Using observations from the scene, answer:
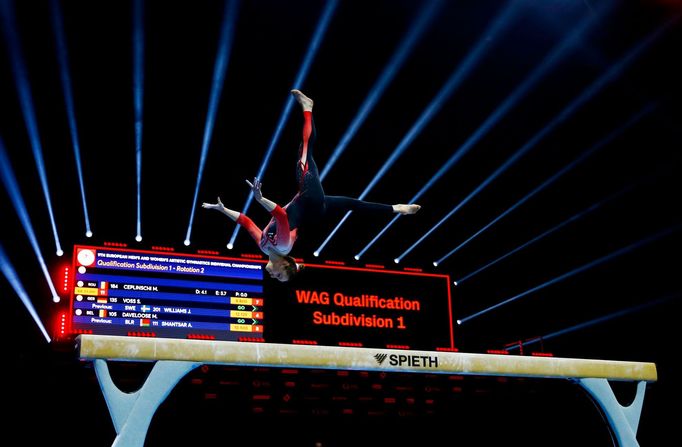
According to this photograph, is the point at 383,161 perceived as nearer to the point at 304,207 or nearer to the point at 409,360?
the point at 304,207

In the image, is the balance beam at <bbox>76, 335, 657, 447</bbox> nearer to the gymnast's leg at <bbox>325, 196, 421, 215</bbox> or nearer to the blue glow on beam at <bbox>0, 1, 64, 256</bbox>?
the gymnast's leg at <bbox>325, 196, 421, 215</bbox>

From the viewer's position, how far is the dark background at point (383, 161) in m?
7.85

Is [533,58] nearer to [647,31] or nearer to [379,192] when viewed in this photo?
[647,31]

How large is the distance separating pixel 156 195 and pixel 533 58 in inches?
223

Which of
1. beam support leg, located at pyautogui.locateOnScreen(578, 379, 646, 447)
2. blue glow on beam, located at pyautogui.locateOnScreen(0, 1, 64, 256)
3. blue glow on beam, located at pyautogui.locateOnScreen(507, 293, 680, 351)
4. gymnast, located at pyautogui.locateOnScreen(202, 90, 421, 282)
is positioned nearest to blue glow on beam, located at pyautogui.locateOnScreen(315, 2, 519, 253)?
gymnast, located at pyautogui.locateOnScreen(202, 90, 421, 282)

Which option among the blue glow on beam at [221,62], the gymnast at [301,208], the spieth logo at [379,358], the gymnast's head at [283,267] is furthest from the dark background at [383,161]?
the spieth logo at [379,358]

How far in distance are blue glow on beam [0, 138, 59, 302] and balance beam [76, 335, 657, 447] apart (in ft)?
12.0

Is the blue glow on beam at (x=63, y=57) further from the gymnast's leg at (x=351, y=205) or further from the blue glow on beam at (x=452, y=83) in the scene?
the blue glow on beam at (x=452, y=83)

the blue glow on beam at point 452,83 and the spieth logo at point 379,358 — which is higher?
the blue glow on beam at point 452,83

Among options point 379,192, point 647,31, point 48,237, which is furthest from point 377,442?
point 647,31

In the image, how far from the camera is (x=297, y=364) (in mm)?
6309

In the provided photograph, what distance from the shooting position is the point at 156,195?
35.4 feet

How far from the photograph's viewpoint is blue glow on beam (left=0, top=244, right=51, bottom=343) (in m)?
9.38

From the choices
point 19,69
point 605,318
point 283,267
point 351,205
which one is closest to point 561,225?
point 605,318
